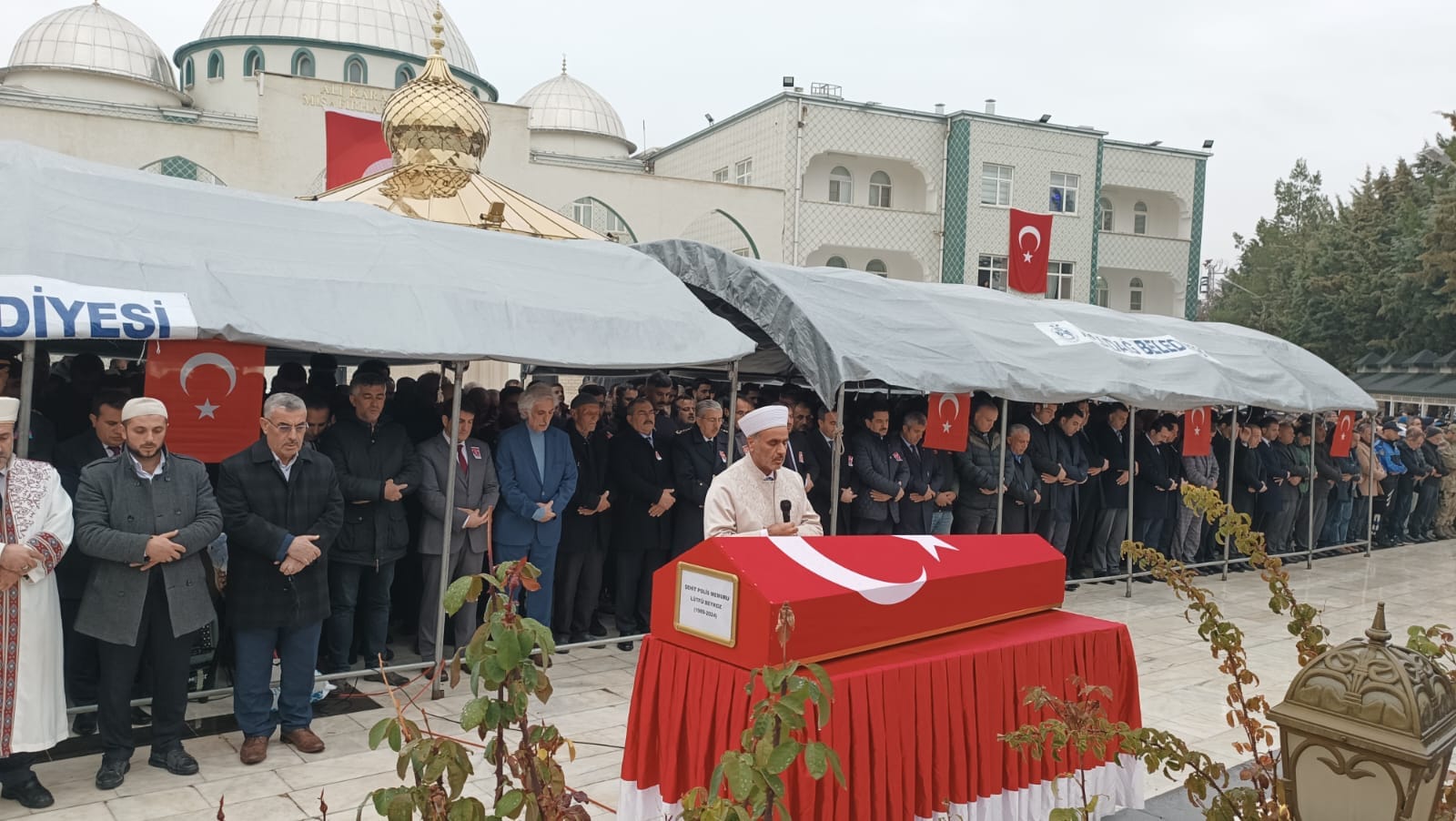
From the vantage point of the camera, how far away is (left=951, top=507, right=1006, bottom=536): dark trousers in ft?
33.2

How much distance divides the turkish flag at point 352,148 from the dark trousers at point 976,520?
11407mm

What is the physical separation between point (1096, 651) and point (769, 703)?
10.4 ft

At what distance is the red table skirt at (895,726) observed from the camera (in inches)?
151

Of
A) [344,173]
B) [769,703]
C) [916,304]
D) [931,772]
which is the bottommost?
[931,772]

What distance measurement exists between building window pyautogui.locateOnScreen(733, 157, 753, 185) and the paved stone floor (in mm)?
26480

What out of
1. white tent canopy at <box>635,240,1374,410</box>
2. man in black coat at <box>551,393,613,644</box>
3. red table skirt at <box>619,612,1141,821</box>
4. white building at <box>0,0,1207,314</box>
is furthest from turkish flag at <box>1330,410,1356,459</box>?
white building at <box>0,0,1207,314</box>

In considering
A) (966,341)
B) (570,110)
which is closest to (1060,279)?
(570,110)

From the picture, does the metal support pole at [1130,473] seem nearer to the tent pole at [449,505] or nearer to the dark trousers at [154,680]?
the tent pole at [449,505]

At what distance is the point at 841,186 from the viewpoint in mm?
36750

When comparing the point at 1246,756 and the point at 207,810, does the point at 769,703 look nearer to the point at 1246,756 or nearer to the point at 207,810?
the point at 207,810

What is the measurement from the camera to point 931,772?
164 inches

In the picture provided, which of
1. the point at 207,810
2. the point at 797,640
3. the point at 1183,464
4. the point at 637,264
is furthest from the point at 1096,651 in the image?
the point at 1183,464

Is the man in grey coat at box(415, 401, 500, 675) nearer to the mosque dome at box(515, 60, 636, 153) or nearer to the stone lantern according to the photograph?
the stone lantern

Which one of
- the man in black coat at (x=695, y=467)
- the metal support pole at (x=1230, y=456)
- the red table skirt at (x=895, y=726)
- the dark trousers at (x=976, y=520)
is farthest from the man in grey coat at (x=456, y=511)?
the metal support pole at (x=1230, y=456)
